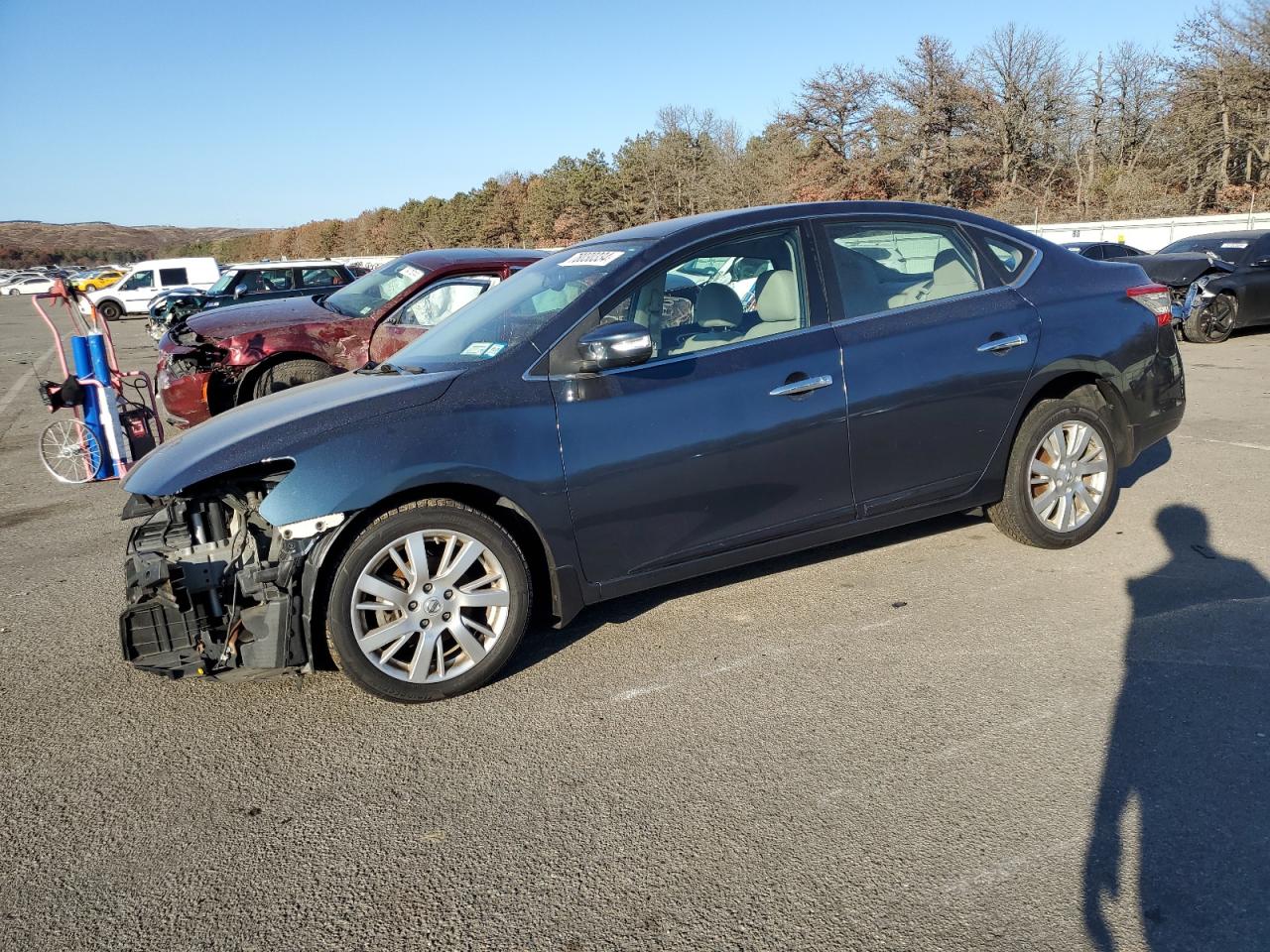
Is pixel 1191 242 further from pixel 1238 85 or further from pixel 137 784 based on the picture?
pixel 1238 85

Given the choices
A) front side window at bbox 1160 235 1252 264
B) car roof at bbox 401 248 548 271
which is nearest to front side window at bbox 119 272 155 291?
car roof at bbox 401 248 548 271

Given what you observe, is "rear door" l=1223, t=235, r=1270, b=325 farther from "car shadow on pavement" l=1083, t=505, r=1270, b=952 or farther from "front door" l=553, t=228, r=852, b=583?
"front door" l=553, t=228, r=852, b=583

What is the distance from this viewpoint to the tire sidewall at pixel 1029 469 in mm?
4930

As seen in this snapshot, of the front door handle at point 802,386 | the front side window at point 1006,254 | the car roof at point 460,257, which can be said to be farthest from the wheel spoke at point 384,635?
the car roof at point 460,257

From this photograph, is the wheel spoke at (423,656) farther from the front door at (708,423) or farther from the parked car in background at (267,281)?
the parked car in background at (267,281)

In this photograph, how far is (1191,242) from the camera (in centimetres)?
1545

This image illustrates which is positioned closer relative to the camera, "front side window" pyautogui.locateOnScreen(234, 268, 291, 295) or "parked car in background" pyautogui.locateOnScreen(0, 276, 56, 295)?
"front side window" pyautogui.locateOnScreen(234, 268, 291, 295)

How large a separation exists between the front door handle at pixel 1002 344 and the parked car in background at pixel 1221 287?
36.4ft

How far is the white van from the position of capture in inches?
1400

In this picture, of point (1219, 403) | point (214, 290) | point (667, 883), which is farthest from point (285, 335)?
point (214, 290)

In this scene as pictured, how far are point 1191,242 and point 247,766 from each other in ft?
53.6

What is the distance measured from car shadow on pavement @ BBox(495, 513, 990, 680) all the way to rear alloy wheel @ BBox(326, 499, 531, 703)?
272mm

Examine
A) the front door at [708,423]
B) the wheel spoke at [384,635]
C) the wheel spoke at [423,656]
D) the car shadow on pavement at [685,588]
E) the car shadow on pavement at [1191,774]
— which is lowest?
the car shadow on pavement at [1191,774]

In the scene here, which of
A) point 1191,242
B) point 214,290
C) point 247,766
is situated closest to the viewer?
point 247,766
